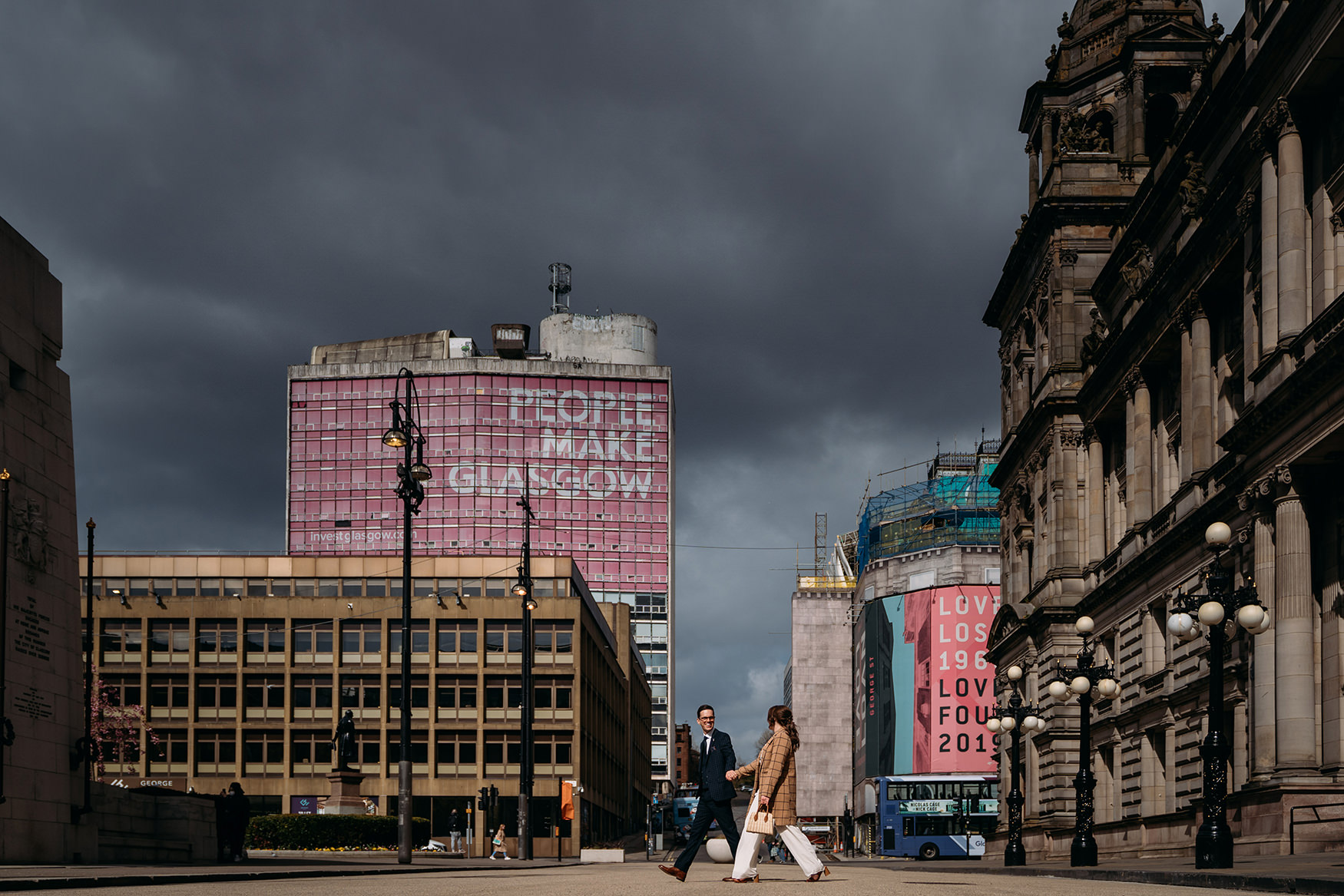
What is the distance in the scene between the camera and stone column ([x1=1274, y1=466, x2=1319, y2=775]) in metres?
29.8

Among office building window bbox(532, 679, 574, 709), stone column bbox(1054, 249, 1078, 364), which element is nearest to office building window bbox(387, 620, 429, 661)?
office building window bbox(532, 679, 574, 709)

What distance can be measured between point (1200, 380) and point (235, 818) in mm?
26206

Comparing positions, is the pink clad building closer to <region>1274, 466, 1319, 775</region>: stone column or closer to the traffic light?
the traffic light

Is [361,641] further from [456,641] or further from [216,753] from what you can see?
[216,753]

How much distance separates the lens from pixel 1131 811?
46469mm

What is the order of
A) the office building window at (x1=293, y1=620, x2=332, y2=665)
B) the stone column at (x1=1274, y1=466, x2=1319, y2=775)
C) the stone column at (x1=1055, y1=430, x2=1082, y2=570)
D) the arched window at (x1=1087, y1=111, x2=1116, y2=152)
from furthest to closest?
the office building window at (x1=293, y1=620, x2=332, y2=665) → the arched window at (x1=1087, y1=111, x2=1116, y2=152) → the stone column at (x1=1055, y1=430, x2=1082, y2=570) → the stone column at (x1=1274, y1=466, x2=1319, y2=775)

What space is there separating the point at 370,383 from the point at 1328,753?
142108 millimetres

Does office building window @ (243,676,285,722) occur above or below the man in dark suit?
below

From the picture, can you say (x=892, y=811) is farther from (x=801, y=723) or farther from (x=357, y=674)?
(x=801, y=723)

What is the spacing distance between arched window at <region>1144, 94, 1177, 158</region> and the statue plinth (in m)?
35.8

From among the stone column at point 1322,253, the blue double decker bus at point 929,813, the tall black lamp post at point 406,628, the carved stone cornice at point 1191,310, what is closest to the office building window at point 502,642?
the blue double decker bus at point 929,813

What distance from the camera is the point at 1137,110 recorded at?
5712 cm

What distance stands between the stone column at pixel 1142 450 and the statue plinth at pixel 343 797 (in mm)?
24590

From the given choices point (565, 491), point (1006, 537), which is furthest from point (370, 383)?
point (1006, 537)
